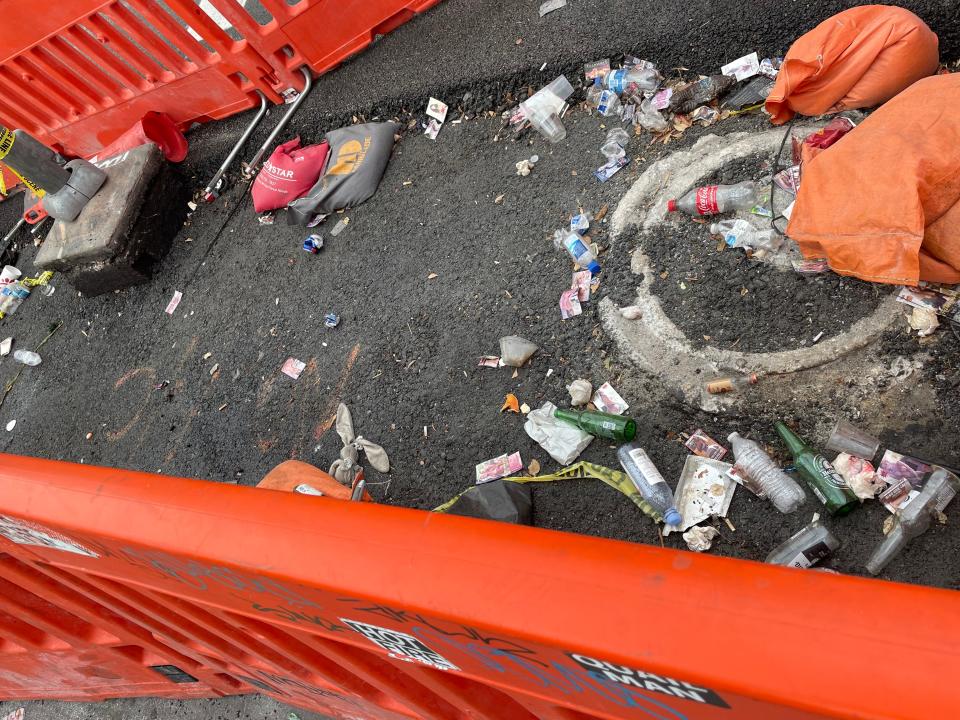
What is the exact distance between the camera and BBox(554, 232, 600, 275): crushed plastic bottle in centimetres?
342

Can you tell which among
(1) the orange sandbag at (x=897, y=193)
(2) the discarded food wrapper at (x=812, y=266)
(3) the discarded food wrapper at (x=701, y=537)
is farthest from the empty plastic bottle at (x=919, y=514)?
(2) the discarded food wrapper at (x=812, y=266)

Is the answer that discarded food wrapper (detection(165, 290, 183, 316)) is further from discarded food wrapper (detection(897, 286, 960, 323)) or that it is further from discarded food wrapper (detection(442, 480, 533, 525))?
discarded food wrapper (detection(897, 286, 960, 323))

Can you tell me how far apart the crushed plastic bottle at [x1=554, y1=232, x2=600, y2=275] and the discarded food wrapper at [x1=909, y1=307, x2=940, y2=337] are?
4.44 ft

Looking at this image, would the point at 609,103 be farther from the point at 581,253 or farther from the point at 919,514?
the point at 919,514

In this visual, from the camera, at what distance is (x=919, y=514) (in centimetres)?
238

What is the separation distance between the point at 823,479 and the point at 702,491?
44cm

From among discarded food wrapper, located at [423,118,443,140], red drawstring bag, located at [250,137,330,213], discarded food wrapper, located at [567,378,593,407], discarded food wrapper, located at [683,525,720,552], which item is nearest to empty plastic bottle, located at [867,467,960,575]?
discarded food wrapper, located at [683,525,720,552]

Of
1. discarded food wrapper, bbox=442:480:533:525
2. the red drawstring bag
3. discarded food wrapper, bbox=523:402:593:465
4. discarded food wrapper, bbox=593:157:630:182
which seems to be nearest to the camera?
discarded food wrapper, bbox=442:480:533:525

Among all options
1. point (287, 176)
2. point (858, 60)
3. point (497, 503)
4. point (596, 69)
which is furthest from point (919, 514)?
point (287, 176)

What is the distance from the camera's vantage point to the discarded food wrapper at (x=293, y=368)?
398 cm

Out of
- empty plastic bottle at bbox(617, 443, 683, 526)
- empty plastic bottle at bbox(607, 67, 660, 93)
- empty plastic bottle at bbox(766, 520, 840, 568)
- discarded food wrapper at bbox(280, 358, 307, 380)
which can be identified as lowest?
empty plastic bottle at bbox(766, 520, 840, 568)

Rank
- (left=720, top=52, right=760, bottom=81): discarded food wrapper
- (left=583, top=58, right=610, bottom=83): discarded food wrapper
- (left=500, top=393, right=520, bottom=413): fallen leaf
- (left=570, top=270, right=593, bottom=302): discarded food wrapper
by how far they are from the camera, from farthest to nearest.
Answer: (left=583, top=58, right=610, bottom=83): discarded food wrapper → (left=720, top=52, right=760, bottom=81): discarded food wrapper → (left=570, top=270, right=593, bottom=302): discarded food wrapper → (left=500, top=393, right=520, bottom=413): fallen leaf

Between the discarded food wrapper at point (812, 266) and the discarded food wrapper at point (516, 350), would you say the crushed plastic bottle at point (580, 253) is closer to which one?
the discarded food wrapper at point (516, 350)

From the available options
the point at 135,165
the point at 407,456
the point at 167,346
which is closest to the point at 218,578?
the point at 407,456
